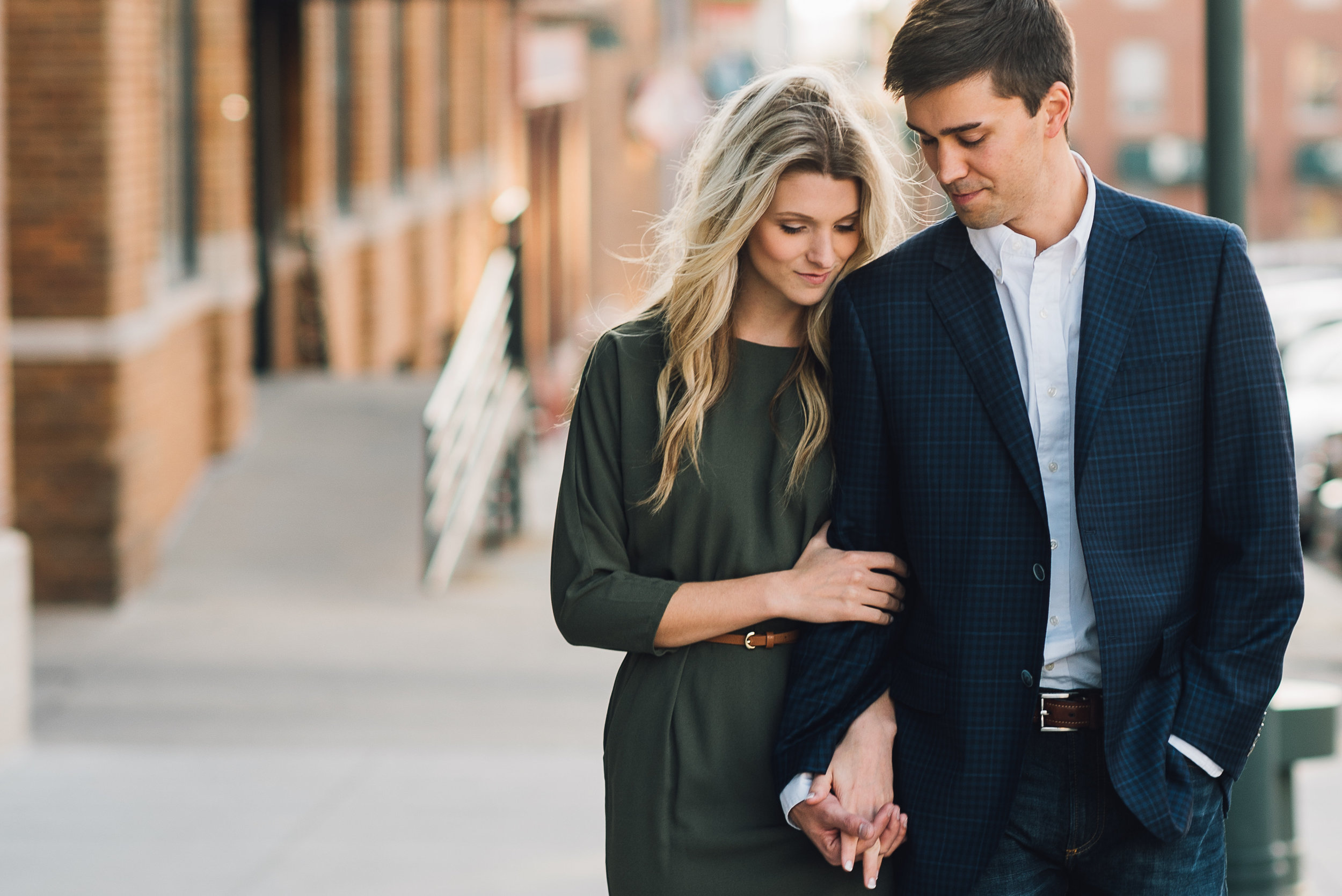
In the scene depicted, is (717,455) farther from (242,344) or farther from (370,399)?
(370,399)

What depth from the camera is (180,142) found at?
32.3 feet

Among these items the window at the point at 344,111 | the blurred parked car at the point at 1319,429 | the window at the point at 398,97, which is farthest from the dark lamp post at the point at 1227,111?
the window at the point at 398,97

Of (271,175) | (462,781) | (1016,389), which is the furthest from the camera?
(271,175)

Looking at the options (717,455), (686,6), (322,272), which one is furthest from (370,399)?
(686,6)

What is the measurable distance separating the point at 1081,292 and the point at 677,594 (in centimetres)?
73

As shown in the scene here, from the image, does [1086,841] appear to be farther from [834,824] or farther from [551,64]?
[551,64]

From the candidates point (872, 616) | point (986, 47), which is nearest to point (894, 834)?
point (872, 616)

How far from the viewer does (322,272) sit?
13125 millimetres

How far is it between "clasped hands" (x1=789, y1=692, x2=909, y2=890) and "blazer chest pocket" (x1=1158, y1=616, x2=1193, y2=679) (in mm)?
415

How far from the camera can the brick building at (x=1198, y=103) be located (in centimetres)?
5138

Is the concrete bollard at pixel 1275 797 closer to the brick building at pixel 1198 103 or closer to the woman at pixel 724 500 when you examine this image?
the woman at pixel 724 500

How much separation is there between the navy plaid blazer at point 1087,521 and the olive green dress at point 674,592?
91mm

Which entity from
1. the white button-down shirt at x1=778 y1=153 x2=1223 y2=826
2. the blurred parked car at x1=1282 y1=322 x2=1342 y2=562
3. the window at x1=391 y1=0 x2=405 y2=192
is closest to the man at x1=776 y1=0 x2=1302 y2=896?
the white button-down shirt at x1=778 y1=153 x2=1223 y2=826

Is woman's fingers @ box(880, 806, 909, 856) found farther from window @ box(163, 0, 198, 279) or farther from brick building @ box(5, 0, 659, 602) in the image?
window @ box(163, 0, 198, 279)
